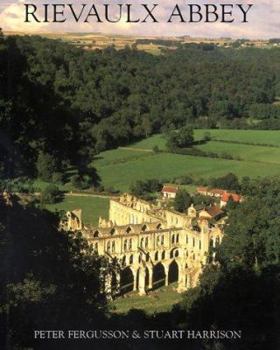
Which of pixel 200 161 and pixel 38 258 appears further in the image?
pixel 200 161

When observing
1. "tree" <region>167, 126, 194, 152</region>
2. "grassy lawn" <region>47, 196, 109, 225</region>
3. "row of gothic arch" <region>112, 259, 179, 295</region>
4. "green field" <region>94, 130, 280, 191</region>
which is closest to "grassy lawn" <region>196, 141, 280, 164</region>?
"green field" <region>94, 130, 280, 191</region>

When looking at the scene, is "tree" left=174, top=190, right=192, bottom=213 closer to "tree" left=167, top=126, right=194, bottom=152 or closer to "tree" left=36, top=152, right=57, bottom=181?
"tree" left=167, top=126, right=194, bottom=152

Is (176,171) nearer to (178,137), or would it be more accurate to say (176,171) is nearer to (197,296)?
(178,137)

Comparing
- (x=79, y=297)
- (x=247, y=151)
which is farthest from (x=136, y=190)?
(x=79, y=297)

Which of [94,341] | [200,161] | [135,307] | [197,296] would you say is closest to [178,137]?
[200,161]

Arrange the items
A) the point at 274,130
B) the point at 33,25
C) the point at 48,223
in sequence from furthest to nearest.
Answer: the point at 274,130 → the point at 48,223 → the point at 33,25

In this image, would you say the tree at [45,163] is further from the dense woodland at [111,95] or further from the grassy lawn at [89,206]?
the grassy lawn at [89,206]
